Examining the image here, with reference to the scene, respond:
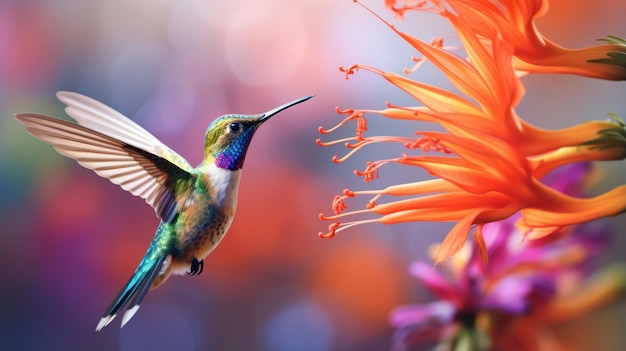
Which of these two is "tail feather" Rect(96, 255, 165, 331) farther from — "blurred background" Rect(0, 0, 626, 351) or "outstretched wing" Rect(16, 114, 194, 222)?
"blurred background" Rect(0, 0, 626, 351)

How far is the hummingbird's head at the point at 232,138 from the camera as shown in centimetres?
47

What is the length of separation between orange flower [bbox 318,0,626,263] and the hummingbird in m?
0.12

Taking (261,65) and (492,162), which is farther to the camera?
(261,65)

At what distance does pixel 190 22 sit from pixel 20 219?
0.45m

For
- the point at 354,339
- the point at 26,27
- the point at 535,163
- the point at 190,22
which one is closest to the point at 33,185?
the point at 26,27

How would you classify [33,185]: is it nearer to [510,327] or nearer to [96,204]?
[96,204]

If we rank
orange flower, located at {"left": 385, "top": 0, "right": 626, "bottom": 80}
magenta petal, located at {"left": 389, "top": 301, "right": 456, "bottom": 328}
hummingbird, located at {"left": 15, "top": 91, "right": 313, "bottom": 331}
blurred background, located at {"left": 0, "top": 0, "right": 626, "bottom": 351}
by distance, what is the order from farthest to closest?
1. blurred background, located at {"left": 0, "top": 0, "right": 626, "bottom": 351}
2. magenta petal, located at {"left": 389, "top": 301, "right": 456, "bottom": 328}
3. hummingbird, located at {"left": 15, "top": 91, "right": 313, "bottom": 331}
4. orange flower, located at {"left": 385, "top": 0, "right": 626, "bottom": 80}

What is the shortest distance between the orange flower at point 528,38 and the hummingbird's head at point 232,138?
13 centimetres

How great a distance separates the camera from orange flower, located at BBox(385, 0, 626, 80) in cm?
36

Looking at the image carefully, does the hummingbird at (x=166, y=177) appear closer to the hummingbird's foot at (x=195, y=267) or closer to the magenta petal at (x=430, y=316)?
the hummingbird's foot at (x=195, y=267)

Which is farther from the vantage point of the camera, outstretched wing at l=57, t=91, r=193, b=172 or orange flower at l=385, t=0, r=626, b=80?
outstretched wing at l=57, t=91, r=193, b=172

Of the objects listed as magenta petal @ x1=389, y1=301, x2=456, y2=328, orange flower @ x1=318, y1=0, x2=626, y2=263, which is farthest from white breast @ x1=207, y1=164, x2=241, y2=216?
magenta petal @ x1=389, y1=301, x2=456, y2=328

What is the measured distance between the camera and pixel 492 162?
0.37 meters

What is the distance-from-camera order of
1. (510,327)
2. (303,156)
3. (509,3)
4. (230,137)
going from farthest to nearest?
(303,156), (510,327), (230,137), (509,3)
